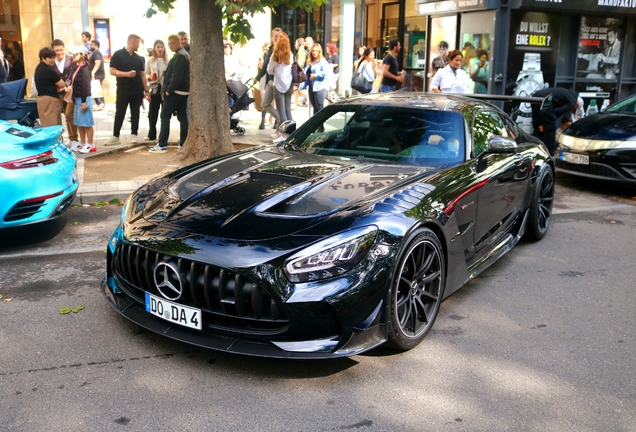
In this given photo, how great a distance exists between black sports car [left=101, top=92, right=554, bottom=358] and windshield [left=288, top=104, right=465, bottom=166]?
0.01 meters

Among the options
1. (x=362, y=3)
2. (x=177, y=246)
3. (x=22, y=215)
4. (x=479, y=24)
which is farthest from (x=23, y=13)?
(x=177, y=246)

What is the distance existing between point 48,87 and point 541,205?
7.84 meters

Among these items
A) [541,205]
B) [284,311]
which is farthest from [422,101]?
[284,311]

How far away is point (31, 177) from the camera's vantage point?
597cm

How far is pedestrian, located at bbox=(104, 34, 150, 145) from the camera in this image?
38.4 feet

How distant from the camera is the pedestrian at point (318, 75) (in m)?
12.9

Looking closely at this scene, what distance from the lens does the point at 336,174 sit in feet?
14.9

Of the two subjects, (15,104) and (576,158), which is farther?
(15,104)

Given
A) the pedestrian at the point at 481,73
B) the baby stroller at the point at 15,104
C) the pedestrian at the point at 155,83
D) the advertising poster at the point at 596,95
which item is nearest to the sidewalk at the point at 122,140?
the pedestrian at the point at 155,83

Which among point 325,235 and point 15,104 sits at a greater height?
point 15,104

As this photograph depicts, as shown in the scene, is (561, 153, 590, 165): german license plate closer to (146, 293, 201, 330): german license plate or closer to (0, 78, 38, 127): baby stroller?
(146, 293, 201, 330): german license plate

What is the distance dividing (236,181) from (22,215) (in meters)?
2.59

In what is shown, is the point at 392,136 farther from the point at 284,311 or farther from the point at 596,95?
the point at 596,95

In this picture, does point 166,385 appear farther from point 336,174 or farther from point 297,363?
point 336,174
